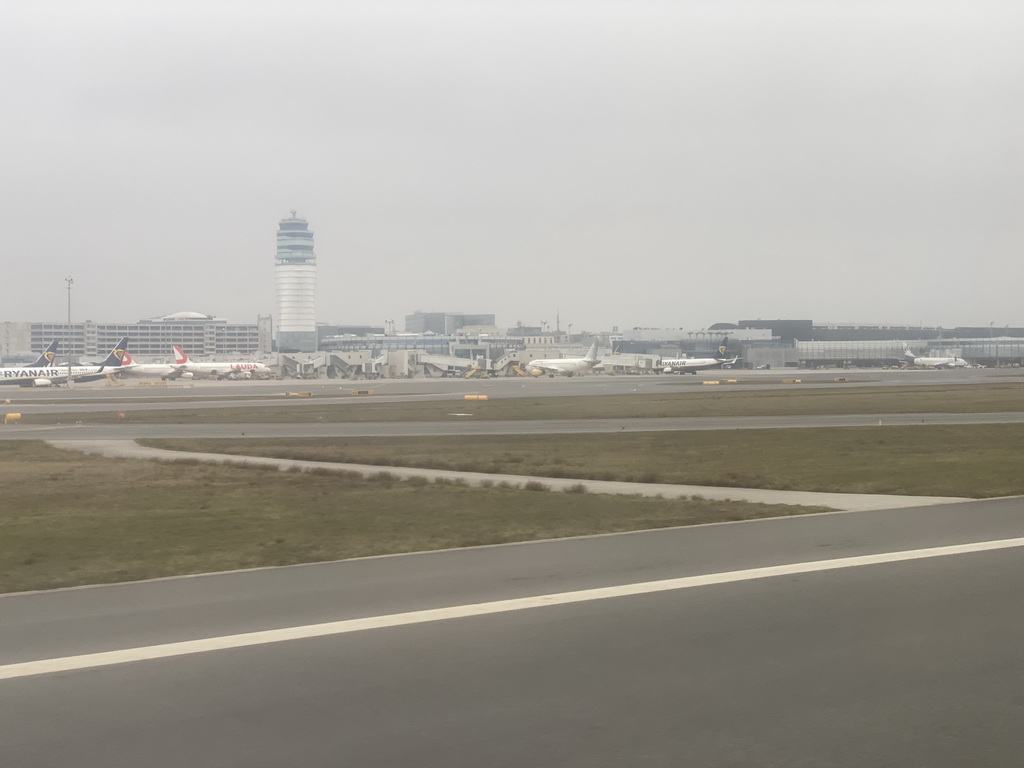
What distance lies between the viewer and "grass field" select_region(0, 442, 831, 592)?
50.5ft

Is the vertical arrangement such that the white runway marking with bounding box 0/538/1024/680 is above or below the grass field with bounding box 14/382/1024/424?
above

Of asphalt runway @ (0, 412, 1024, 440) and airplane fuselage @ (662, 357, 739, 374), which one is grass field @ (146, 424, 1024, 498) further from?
airplane fuselage @ (662, 357, 739, 374)

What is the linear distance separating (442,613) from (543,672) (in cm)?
261

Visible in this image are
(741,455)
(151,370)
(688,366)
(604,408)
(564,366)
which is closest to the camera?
(741,455)

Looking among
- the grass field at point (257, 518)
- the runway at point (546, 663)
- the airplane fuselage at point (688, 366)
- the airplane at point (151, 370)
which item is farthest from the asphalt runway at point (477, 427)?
the airplane fuselage at point (688, 366)

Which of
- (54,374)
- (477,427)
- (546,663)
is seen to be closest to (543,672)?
(546,663)

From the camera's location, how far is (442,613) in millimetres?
11039

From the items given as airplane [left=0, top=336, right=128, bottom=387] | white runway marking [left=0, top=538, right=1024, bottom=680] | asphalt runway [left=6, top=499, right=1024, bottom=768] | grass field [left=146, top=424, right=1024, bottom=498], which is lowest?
airplane [left=0, top=336, right=128, bottom=387]

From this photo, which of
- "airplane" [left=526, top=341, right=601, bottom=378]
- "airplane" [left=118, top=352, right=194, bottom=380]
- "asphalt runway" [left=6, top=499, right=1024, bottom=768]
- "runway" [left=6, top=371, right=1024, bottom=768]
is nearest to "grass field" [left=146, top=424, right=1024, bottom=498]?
"runway" [left=6, top=371, right=1024, bottom=768]

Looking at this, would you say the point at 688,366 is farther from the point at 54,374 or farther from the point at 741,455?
the point at 741,455

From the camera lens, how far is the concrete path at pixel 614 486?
20250 mm

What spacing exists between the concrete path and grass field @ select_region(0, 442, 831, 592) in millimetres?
1053

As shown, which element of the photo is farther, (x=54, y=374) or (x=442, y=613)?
(x=54, y=374)

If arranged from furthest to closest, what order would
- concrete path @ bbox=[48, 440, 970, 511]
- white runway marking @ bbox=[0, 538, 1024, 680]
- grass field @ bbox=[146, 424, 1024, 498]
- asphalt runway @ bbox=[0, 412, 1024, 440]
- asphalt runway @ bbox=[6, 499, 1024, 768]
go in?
asphalt runway @ bbox=[0, 412, 1024, 440] → grass field @ bbox=[146, 424, 1024, 498] → concrete path @ bbox=[48, 440, 970, 511] → white runway marking @ bbox=[0, 538, 1024, 680] → asphalt runway @ bbox=[6, 499, 1024, 768]
